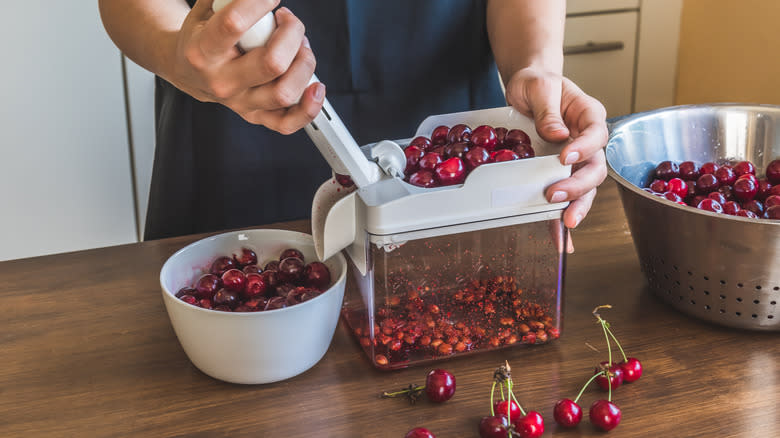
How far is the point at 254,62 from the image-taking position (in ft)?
2.02

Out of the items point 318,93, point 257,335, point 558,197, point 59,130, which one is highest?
point 318,93

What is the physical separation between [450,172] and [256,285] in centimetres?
22

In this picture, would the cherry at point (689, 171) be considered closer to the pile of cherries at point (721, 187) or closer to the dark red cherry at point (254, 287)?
the pile of cherries at point (721, 187)

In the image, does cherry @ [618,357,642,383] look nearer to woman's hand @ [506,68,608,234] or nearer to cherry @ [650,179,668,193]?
woman's hand @ [506,68,608,234]

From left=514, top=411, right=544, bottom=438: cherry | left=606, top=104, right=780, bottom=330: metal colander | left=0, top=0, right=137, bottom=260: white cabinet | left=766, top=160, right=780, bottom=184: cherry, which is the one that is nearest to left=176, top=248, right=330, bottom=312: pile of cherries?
left=514, top=411, right=544, bottom=438: cherry

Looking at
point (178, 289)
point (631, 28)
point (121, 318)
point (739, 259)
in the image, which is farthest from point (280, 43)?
point (631, 28)

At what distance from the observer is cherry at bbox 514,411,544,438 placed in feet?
2.04

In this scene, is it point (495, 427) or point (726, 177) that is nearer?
point (495, 427)

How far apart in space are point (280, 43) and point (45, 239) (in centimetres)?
171

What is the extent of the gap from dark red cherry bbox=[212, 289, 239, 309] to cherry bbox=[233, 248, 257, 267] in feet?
0.27

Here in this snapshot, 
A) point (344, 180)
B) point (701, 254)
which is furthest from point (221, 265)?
point (701, 254)

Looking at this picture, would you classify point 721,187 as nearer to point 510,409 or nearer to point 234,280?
point 510,409

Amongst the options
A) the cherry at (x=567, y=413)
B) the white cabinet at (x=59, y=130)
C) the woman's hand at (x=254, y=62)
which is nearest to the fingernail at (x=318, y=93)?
the woman's hand at (x=254, y=62)

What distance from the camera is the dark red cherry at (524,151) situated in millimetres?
728
